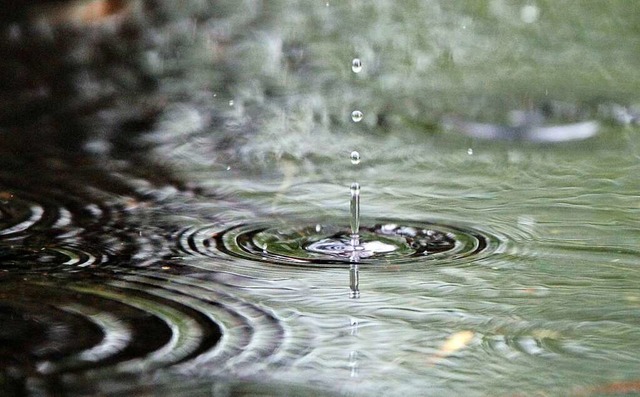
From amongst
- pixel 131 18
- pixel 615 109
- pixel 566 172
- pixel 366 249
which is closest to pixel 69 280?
pixel 366 249

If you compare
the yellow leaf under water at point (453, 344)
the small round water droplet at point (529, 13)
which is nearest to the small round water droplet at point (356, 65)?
the small round water droplet at point (529, 13)

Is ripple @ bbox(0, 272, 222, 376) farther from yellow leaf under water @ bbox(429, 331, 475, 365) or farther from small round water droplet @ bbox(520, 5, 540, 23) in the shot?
small round water droplet @ bbox(520, 5, 540, 23)

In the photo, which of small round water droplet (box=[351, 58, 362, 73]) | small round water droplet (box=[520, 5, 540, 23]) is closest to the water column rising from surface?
small round water droplet (box=[351, 58, 362, 73])

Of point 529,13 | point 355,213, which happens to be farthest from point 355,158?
point 529,13

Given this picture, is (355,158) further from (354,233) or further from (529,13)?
(529,13)

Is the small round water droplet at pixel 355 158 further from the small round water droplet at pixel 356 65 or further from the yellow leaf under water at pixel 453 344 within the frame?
the yellow leaf under water at pixel 453 344

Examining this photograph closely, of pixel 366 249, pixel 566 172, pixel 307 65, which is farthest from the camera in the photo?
pixel 307 65

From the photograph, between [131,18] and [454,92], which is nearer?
[454,92]

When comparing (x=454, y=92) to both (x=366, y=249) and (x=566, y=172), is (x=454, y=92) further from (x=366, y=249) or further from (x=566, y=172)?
(x=366, y=249)
